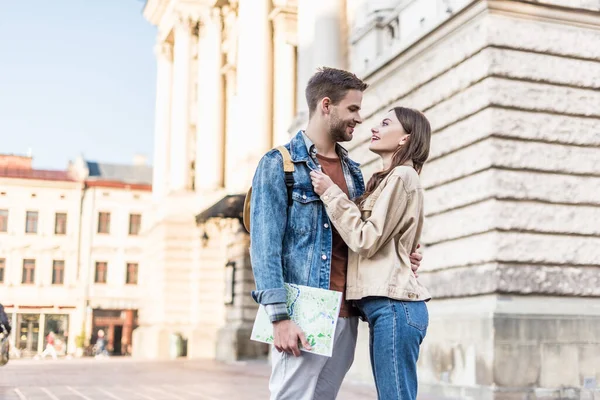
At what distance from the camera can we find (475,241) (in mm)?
9789

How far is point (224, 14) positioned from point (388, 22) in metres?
18.3

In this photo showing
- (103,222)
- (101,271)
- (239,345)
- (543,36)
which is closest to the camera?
(543,36)

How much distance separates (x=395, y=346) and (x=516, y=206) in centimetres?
683

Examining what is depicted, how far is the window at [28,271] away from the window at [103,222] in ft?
15.1

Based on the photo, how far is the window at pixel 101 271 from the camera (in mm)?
51406

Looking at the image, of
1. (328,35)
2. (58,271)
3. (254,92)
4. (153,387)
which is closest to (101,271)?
(58,271)

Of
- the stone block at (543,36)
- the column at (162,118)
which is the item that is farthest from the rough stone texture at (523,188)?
the column at (162,118)

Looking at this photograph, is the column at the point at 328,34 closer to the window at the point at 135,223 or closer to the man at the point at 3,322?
the man at the point at 3,322

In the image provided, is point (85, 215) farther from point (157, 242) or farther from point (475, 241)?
point (475, 241)

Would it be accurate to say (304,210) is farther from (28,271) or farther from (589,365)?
(28,271)

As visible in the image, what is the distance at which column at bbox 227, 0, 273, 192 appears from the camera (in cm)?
2353

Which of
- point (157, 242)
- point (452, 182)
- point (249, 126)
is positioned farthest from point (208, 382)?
point (157, 242)

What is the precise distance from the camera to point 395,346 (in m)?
3.12

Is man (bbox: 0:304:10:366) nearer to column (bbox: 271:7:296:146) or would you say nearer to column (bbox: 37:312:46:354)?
column (bbox: 271:7:296:146)
